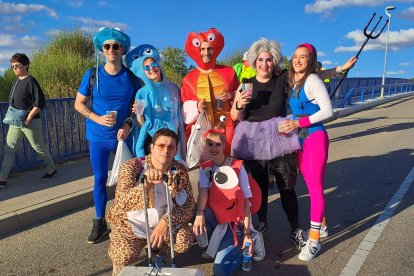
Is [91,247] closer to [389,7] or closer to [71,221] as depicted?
[71,221]

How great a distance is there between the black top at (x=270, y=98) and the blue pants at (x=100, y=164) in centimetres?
134

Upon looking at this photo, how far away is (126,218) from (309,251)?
1.71 metres

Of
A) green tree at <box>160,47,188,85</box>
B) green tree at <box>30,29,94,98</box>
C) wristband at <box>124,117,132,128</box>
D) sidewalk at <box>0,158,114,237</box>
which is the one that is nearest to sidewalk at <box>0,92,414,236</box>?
sidewalk at <box>0,158,114,237</box>

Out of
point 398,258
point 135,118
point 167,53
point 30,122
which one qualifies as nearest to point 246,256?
point 398,258

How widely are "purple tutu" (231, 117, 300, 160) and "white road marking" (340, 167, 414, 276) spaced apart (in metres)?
1.16

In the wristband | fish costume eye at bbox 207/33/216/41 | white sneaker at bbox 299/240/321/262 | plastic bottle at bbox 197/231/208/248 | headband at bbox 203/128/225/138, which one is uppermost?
fish costume eye at bbox 207/33/216/41

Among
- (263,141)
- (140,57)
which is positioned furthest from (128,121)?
(263,141)

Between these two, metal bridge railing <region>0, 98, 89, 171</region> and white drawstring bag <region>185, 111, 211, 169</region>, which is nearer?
white drawstring bag <region>185, 111, 211, 169</region>

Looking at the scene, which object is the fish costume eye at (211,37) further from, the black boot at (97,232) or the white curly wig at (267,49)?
the black boot at (97,232)

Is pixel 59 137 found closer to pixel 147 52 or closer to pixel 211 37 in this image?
pixel 147 52

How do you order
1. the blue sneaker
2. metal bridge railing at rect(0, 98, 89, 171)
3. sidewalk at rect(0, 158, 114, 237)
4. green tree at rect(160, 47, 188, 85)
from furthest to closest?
green tree at rect(160, 47, 188, 85)
metal bridge railing at rect(0, 98, 89, 171)
the blue sneaker
sidewalk at rect(0, 158, 114, 237)

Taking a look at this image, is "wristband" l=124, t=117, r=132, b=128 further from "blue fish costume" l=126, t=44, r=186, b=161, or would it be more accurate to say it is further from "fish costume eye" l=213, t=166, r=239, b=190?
"fish costume eye" l=213, t=166, r=239, b=190

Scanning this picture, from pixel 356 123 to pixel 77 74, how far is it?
9600 mm

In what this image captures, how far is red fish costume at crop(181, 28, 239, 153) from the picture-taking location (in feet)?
11.9
